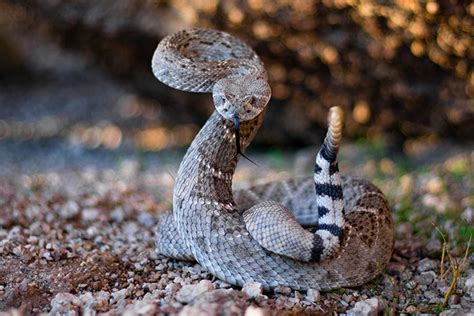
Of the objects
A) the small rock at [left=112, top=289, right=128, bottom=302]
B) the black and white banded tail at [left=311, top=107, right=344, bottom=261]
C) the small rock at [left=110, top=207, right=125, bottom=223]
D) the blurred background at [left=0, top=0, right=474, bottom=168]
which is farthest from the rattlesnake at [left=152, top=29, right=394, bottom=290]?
the blurred background at [left=0, top=0, right=474, bottom=168]

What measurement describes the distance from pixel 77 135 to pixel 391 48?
474cm

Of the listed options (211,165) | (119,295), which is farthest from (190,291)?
(211,165)

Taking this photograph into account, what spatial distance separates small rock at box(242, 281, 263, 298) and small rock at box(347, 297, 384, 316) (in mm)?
512

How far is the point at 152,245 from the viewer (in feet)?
15.5

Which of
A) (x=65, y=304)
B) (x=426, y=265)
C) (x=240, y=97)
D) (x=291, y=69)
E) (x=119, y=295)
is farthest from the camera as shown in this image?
(x=291, y=69)

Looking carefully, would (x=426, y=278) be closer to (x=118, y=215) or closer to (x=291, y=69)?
(x=118, y=215)

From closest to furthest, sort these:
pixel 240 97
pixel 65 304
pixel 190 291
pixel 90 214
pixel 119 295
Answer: pixel 190 291
pixel 65 304
pixel 119 295
pixel 240 97
pixel 90 214

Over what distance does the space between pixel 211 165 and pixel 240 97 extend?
524 millimetres

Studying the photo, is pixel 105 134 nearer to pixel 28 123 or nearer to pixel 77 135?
pixel 77 135

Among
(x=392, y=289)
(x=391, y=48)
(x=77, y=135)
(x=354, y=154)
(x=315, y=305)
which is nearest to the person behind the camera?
(x=315, y=305)

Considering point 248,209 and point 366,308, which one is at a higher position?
point 248,209

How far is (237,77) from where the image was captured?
4.36 meters

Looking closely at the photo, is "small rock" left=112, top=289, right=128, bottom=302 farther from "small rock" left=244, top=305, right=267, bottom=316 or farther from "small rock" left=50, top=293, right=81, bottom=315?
"small rock" left=244, top=305, right=267, bottom=316

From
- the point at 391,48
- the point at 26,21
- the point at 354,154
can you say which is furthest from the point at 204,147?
the point at 26,21
